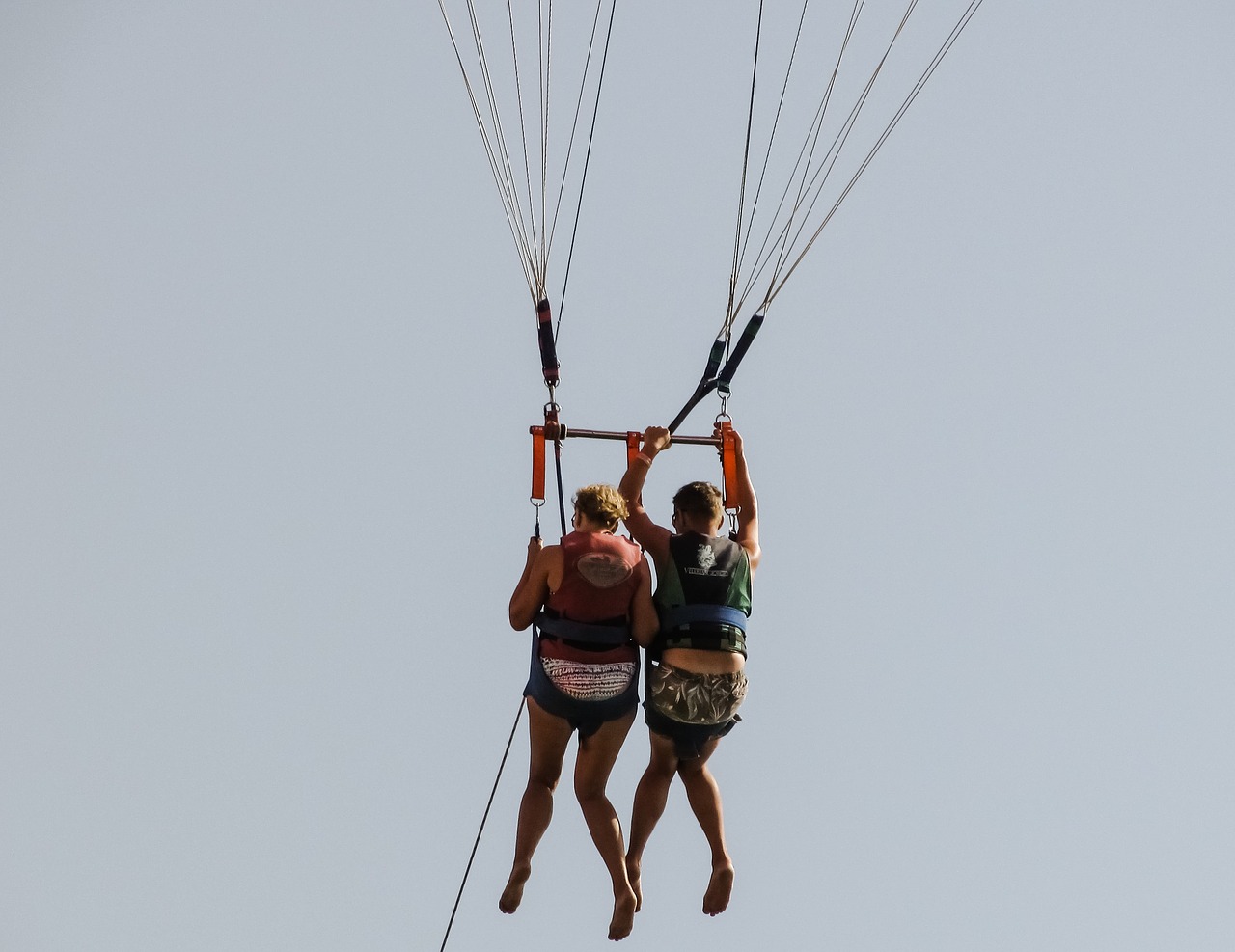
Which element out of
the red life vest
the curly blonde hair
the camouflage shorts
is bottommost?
the camouflage shorts

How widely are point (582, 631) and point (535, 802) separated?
0.88m

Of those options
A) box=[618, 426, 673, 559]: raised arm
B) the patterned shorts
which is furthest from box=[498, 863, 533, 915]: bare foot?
box=[618, 426, 673, 559]: raised arm

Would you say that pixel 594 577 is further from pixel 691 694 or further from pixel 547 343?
pixel 547 343

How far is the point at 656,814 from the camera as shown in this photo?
13.6 m

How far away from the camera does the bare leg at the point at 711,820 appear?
13555 mm

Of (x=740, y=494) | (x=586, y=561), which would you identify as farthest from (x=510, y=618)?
(x=740, y=494)

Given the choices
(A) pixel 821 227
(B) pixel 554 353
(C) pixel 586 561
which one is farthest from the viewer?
(A) pixel 821 227

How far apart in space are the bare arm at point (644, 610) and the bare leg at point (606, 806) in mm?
394

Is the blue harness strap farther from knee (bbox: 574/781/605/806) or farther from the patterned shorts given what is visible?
knee (bbox: 574/781/605/806)

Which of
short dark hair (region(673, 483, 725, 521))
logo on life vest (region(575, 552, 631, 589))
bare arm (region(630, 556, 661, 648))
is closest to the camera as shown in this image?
logo on life vest (region(575, 552, 631, 589))

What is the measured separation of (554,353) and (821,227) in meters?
1.92

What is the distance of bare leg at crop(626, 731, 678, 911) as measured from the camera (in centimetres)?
1359

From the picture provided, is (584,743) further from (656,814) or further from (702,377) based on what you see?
(702,377)

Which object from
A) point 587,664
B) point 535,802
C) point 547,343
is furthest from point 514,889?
point 547,343
